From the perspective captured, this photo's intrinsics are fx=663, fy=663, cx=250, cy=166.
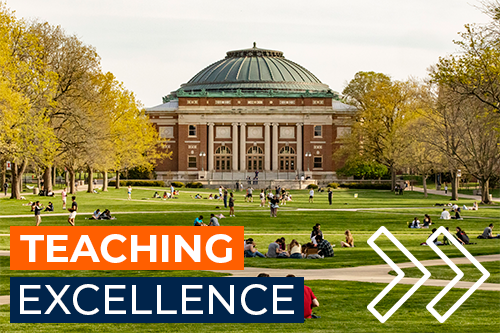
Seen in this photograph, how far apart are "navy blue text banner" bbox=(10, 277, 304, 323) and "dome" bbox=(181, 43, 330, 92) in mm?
100709

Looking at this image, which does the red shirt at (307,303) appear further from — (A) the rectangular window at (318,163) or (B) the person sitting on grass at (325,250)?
(A) the rectangular window at (318,163)

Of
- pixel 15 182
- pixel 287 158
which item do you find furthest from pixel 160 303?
pixel 287 158

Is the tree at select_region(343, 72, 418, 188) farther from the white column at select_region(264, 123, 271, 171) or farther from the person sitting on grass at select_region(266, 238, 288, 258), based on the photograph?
the person sitting on grass at select_region(266, 238, 288, 258)

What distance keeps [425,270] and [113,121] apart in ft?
179

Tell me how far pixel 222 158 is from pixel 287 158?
10.5 m

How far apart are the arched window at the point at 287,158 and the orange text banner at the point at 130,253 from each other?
8232cm

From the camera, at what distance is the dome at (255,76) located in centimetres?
11875

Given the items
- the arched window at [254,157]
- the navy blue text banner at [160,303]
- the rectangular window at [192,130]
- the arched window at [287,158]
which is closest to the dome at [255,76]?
the rectangular window at [192,130]

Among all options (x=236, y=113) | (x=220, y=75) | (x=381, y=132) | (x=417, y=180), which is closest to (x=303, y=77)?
(x=220, y=75)

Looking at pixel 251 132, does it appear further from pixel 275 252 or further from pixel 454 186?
pixel 275 252

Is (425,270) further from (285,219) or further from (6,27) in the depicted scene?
(6,27)

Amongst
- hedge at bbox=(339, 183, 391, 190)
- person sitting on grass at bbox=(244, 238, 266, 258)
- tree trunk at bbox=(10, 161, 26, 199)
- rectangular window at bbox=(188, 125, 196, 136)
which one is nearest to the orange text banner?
person sitting on grass at bbox=(244, 238, 266, 258)

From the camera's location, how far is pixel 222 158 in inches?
4235

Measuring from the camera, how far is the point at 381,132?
79.9 m
